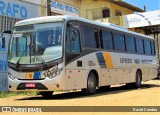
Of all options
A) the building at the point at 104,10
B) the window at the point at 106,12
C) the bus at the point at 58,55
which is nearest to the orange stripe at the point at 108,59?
the bus at the point at 58,55

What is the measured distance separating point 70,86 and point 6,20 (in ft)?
26.4

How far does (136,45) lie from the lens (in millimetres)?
20922

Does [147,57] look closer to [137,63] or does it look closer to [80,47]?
[137,63]

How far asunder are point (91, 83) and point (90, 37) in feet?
6.18

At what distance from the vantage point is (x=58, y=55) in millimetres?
13234

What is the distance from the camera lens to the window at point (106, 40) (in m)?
16.6

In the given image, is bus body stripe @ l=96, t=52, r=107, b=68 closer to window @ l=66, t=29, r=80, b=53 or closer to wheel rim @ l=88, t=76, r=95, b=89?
wheel rim @ l=88, t=76, r=95, b=89

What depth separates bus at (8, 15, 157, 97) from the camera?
43.7 feet

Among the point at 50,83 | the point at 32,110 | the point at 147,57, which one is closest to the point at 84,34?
the point at 50,83

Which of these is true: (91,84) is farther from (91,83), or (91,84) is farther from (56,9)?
(56,9)

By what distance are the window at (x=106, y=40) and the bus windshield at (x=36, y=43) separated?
3.39m

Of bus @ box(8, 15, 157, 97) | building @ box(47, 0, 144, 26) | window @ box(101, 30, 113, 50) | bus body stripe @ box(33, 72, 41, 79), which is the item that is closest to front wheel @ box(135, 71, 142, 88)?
window @ box(101, 30, 113, 50)

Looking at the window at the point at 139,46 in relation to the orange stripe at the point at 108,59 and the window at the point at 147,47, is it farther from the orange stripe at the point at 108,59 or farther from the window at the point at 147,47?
the orange stripe at the point at 108,59

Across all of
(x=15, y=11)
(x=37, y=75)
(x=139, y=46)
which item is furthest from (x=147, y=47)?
(x=37, y=75)
